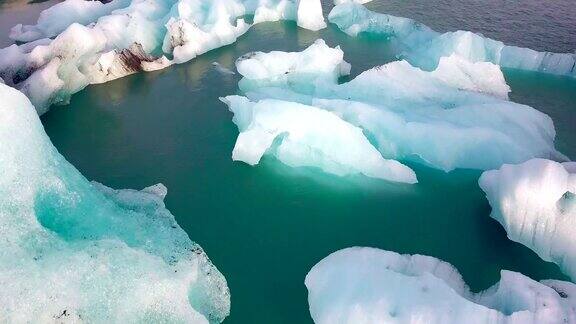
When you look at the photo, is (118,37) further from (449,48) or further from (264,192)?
(449,48)

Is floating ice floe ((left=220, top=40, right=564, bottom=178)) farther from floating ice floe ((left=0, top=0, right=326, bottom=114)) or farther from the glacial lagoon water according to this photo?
floating ice floe ((left=0, top=0, right=326, bottom=114))

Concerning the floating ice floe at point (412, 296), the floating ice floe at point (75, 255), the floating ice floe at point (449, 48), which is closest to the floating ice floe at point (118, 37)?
the floating ice floe at point (449, 48)

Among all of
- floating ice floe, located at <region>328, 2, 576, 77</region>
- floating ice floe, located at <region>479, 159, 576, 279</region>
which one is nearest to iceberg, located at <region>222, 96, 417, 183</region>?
floating ice floe, located at <region>479, 159, 576, 279</region>

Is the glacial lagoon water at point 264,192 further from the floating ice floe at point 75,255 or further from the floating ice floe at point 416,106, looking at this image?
the floating ice floe at point 75,255

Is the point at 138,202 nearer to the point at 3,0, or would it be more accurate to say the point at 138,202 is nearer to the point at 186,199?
the point at 186,199

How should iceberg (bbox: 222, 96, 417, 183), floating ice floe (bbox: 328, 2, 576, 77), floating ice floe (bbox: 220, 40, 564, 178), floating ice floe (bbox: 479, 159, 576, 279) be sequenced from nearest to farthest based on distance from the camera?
floating ice floe (bbox: 479, 159, 576, 279)
iceberg (bbox: 222, 96, 417, 183)
floating ice floe (bbox: 220, 40, 564, 178)
floating ice floe (bbox: 328, 2, 576, 77)

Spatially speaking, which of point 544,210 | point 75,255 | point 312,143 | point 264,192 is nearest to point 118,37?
point 312,143

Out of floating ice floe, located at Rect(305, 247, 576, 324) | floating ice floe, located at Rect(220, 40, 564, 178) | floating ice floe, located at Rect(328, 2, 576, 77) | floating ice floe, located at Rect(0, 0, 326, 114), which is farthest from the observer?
floating ice floe, located at Rect(328, 2, 576, 77)
